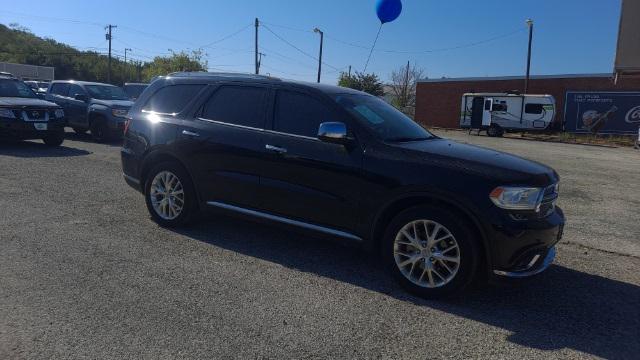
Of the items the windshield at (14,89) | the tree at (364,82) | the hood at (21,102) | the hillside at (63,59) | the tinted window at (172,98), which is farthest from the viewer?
the hillside at (63,59)

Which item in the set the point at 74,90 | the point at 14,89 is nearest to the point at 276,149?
the point at 14,89

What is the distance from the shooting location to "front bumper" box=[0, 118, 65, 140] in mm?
11414

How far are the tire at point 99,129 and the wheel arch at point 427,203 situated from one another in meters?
12.0

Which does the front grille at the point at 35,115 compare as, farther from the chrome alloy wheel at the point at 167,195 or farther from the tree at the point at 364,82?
the tree at the point at 364,82

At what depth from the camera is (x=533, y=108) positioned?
32.2 m

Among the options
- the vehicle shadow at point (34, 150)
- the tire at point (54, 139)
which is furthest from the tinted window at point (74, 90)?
the tire at point (54, 139)

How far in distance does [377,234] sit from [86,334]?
7.86 feet

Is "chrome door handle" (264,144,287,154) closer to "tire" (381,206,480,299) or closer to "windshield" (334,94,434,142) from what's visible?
"windshield" (334,94,434,142)

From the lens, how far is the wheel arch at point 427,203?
3.89 metres

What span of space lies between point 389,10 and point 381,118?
757 cm

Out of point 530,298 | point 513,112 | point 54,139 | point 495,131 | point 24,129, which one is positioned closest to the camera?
point 530,298

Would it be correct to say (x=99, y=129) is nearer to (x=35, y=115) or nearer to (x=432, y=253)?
(x=35, y=115)

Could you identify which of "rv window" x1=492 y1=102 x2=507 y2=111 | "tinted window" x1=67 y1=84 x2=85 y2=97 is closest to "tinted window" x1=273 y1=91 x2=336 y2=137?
Result: "tinted window" x1=67 y1=84 x2=85 y2=97

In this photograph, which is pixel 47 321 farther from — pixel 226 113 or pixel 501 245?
pixel 501 245
